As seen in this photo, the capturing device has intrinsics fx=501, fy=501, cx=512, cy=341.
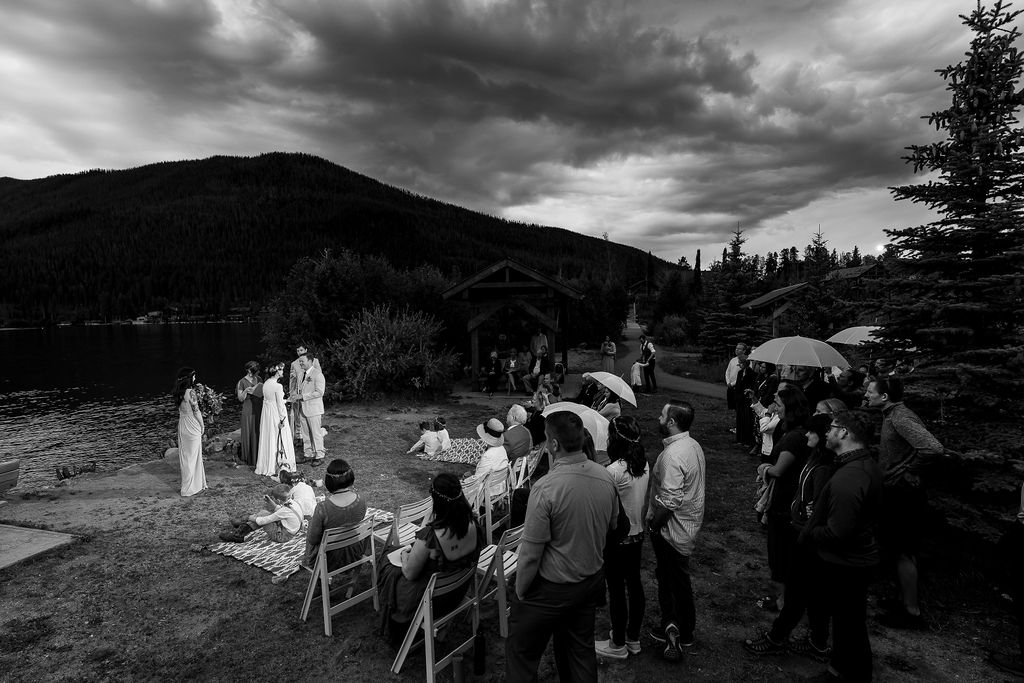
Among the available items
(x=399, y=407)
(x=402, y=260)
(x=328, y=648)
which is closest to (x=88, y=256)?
(x=402, y=260)

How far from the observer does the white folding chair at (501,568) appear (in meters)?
4.19

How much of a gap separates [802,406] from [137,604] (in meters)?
6.68

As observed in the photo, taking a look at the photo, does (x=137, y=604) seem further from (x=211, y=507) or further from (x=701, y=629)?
(x=701, y=629)

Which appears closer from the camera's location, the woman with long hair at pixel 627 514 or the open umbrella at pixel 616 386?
the woman with long hair at pixel 627 514

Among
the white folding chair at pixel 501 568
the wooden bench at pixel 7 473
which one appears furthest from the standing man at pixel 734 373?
the wooden bench at pixel 7 473

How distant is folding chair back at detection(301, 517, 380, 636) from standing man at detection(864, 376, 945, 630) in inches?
180

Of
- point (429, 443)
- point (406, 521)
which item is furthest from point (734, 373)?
point (406, 521)

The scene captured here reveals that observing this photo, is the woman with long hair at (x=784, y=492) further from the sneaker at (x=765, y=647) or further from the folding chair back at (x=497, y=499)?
the folding chair back at (x=497, y=499)

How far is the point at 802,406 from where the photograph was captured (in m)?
4.68

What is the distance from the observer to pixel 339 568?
464 cm

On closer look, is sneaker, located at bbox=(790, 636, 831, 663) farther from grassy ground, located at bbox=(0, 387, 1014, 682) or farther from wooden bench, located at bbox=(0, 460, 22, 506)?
wooden bench, located at bbox=(0, 460, 22, 506)

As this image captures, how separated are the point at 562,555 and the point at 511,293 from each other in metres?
15.0

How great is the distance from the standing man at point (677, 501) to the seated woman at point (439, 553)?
4.68 feet

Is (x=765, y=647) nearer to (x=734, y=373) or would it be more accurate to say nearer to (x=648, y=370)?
(x=734, y=373)
